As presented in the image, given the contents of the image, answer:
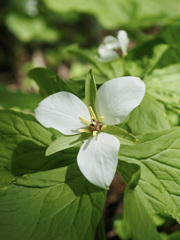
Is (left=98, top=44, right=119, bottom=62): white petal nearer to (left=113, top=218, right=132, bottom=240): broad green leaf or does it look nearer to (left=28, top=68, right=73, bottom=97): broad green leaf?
(left=28, top=68, right=73, bottom=97): broad green leaf

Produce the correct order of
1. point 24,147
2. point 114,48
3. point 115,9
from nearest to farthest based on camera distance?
point 24,147, point 114,48, point 115,9

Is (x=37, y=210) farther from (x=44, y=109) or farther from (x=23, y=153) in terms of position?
(x=44, y=109)

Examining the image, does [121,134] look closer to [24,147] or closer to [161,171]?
[161,171]

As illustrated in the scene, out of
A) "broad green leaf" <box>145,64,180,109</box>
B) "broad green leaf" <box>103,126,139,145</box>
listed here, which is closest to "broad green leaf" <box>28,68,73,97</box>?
"broad green leaf" <box>103,126,139,145</box>

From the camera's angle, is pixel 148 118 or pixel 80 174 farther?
pixel 148 118

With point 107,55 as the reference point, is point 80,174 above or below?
below

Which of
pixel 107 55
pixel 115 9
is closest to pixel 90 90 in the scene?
pixel 107 55

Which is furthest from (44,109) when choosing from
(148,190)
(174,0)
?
(174,0)
